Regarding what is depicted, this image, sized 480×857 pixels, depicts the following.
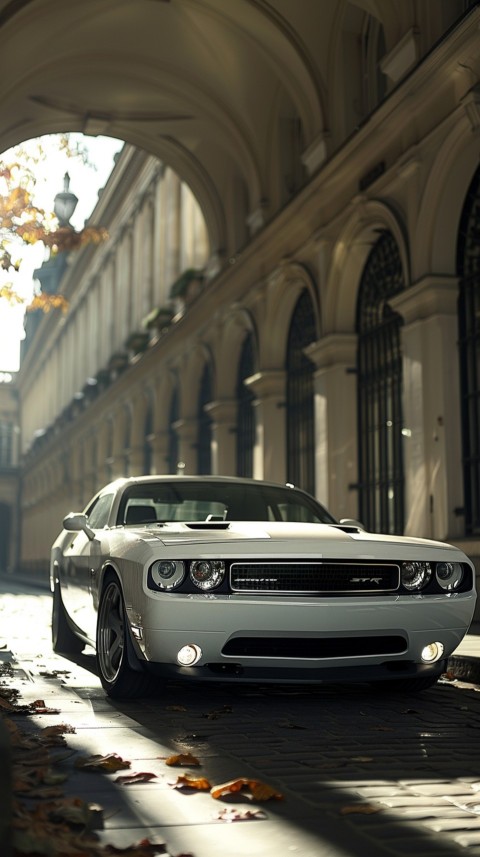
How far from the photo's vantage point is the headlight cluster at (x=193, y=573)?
6.07m

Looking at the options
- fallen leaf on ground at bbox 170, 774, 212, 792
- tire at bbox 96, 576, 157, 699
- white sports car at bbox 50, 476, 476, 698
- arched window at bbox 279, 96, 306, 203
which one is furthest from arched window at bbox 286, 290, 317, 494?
fallen leaf on ground at bbox 170, 774, 212, 792

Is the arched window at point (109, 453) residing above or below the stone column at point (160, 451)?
above

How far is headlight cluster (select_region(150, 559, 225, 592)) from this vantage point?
607cm

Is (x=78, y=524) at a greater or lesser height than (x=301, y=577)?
greater

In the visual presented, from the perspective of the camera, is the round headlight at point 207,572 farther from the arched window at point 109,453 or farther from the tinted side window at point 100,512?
the arched window at point 109,453

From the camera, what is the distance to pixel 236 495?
7.98 metres

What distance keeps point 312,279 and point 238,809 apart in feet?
47.8

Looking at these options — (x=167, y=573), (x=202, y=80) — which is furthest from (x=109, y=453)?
(x=167, y=573)

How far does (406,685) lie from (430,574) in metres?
0.88

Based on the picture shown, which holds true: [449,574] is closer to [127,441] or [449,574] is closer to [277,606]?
[277,606]

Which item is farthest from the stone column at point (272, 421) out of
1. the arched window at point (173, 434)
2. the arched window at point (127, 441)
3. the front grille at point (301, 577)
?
the arched window at point (127, 441)

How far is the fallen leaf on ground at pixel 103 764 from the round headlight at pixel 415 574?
233cm

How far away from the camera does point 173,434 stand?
30141 mm

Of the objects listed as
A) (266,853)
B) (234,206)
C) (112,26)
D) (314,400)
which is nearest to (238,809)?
(266,853)
